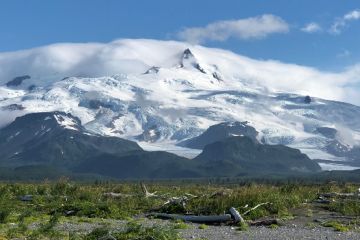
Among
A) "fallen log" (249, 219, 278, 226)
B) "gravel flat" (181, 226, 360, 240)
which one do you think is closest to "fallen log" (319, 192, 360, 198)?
"fallen log" (249, 219, 278, 226)

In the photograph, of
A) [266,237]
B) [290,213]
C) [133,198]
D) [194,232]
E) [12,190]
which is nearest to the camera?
[266,237]

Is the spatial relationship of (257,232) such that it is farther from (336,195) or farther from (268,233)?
(336,195)

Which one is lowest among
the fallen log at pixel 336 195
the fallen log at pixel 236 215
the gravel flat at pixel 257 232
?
the gravel flat at pixel 257 232

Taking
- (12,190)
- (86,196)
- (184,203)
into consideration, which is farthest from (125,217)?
(12,190)

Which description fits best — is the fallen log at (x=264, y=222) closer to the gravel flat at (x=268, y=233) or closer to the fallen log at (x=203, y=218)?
the gravel flat at (x=268, y=233)

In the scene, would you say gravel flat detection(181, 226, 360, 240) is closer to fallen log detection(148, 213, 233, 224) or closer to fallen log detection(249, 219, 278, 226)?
fallen log detection(249, 219, 278, 226)

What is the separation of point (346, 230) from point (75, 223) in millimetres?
14887

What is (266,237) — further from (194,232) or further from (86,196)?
(86,196)

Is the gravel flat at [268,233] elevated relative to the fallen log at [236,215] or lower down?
lower down

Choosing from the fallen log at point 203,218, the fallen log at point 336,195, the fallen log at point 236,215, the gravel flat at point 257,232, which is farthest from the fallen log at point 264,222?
the fallen log at point 336,195

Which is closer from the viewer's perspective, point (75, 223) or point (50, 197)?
point (75, 223)

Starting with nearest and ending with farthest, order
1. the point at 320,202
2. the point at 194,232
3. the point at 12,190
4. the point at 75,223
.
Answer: the point at 194,232
the point at 75,223
the point at 320,202
the point at 12,190

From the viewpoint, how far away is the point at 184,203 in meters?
A: 42.4

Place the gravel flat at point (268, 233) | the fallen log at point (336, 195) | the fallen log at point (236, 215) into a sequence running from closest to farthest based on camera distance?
the gravel flat at point (268, 233) → the fallen log at point (236, 215) → the fallen log at point (336, 195)
